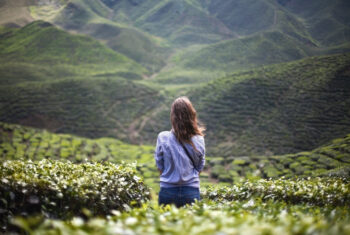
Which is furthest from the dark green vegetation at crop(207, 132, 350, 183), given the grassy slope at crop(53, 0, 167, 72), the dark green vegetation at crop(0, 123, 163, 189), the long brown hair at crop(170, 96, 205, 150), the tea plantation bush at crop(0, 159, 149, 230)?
the grassy slope at crop(53, 0, 167, 72)

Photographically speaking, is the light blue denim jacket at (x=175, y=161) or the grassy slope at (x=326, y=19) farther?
the grassy slope at (x=326, y=19)

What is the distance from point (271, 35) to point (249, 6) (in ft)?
90.5

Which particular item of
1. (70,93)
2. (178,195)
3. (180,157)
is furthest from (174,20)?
(178,195)

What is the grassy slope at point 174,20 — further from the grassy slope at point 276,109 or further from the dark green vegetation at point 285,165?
the dark green vegetation at point 285,165

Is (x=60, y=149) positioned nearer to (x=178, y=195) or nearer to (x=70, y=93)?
(x=70, y=93)

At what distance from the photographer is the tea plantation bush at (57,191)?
276 cm

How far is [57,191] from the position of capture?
9.41 feet

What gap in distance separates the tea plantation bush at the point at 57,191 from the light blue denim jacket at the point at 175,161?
1.67 feet

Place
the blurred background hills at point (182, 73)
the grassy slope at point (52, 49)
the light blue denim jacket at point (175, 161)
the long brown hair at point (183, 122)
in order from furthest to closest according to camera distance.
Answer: the grassy slope at point (52, 49) < the blurred background hills at point (182, 73) < the long brown hair at point (183, 122) < the light blue denim jacket at point (175, 161)

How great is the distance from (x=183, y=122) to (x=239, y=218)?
159 centimetres

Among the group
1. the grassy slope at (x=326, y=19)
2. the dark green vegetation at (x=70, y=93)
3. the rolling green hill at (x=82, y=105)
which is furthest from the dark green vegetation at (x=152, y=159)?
the grassy slope at (x=326, y=19)

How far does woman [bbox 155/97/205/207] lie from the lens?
317 cm

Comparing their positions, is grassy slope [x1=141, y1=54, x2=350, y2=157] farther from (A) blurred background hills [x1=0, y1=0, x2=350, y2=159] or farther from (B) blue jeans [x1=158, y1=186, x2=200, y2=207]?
(B) blue jeans [x1=158, y1=186, x2=200, y2=207]

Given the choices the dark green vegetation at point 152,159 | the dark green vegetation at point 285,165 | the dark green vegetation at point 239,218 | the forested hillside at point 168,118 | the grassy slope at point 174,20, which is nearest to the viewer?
the dark green vegetation at point 239,218
